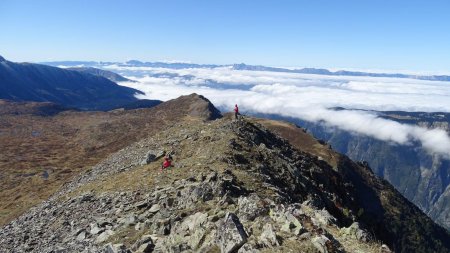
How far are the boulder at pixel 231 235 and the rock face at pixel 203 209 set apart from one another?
6 centimetres

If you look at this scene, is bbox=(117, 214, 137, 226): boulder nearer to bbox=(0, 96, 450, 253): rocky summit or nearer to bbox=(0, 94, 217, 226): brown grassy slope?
bbox=(0, 96, 450, 253): rocky summit

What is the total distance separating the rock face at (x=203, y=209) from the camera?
21797mm

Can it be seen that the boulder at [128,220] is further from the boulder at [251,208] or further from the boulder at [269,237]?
the boulder at [269,237]

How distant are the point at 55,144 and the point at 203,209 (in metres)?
119

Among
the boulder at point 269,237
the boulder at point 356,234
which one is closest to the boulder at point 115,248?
the boulder at point 269,237

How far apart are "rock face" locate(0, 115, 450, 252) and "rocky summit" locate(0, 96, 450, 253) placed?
62 millimetres

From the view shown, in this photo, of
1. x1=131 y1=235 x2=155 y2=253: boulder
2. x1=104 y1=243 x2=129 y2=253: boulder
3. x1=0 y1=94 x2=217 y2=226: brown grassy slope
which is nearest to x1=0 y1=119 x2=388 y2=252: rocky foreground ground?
x1=131 y1=235 x2=155 y2=253: boulder

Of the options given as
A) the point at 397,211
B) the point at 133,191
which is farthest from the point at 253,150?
the point at 397,211

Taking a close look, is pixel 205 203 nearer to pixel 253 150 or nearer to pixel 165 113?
pixel 253 150

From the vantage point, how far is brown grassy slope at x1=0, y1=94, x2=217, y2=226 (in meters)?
79.5

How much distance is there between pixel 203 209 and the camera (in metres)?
27.5

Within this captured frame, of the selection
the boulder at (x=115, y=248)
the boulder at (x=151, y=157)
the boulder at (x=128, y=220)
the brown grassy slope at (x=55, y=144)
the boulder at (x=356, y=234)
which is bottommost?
the brown grassy slope at (x=55, y=144)

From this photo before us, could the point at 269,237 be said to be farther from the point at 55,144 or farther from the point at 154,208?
the point at 55,144

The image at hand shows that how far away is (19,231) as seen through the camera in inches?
1528
